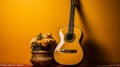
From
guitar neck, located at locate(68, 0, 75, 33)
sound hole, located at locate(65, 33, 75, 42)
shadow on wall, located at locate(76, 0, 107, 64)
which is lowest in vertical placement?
shadow on wall, located at locate(76, 0, 107, 64)

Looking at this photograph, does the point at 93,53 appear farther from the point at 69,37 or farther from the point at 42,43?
the point at 42,43

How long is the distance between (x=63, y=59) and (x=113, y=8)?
75 cm

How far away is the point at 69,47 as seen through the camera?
7.79 ft

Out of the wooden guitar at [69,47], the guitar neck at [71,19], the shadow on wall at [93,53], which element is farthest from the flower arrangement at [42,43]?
the shadow on wall at [93,53]

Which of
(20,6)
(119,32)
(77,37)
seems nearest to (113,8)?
→ (119,32)

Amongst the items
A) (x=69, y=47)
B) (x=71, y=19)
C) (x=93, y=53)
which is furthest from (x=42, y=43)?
(x=93, y=53)

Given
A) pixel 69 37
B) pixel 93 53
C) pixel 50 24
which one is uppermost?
pixel 50 24

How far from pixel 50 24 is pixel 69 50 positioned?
1.49 ft

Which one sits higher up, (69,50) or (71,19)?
(71,19)

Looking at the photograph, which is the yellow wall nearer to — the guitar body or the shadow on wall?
the shadow on wall

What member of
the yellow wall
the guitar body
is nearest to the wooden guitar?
the guitar body

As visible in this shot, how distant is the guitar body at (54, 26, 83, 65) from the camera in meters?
2.33

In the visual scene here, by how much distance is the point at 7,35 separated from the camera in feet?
8.97

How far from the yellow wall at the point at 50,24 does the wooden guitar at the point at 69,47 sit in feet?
0.71
